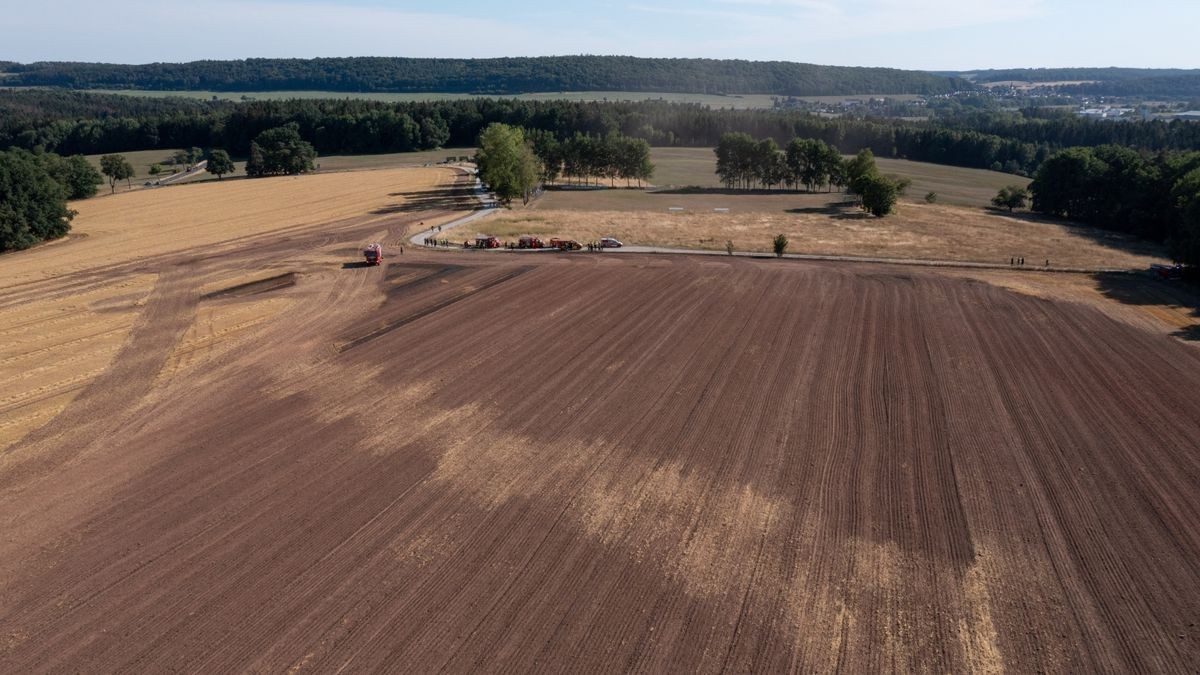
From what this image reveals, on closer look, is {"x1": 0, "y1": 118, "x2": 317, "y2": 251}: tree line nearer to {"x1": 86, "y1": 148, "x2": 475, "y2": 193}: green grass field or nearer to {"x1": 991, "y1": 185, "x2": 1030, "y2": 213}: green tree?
{"x1": 86, "y1": 148, "x2": 475, "y2": 193}: green grass field

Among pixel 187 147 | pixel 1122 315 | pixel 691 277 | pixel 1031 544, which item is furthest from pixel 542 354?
pixel 187 147

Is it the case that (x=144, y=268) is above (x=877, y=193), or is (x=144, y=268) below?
below

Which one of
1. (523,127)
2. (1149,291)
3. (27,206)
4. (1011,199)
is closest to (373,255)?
(27,206)

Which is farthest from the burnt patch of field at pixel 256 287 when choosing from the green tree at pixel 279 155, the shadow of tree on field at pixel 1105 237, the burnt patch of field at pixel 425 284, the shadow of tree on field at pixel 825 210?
the green tree at pixel 279 155

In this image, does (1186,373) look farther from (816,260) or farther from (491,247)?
(491,247)

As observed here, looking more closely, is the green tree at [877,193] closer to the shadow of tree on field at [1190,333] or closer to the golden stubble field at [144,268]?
the shadow of tree on field at [1190,333]

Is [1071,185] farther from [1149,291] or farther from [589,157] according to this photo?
[589,157]
